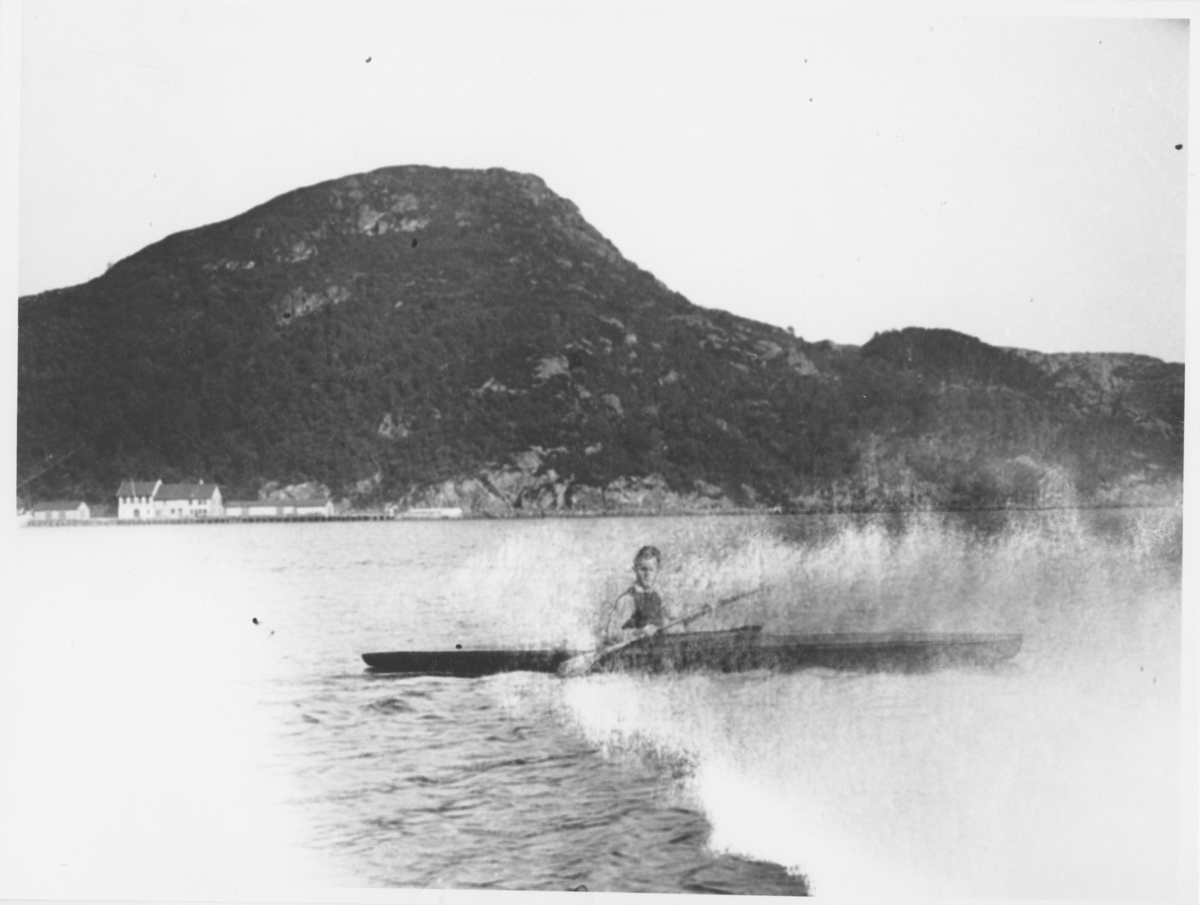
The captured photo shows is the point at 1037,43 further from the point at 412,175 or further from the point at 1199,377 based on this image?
the point at 412,175

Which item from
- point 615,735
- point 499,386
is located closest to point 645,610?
point 615,735

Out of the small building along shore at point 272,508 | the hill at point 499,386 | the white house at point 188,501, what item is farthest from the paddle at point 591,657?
the white house at point 188,501

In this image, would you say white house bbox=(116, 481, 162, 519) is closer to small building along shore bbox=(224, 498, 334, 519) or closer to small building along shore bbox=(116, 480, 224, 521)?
small building along shore bbox=(116, 480, 224, 521)

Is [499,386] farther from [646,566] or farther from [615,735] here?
[615,735]

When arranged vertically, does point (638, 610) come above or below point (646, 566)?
below

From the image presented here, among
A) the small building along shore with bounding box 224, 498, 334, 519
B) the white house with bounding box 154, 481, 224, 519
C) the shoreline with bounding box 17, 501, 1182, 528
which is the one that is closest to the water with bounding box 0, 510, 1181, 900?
the shoreline with bounding box 17, 501, 1182, 528

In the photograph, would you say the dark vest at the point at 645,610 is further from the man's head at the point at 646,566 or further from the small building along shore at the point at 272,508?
the small building along shore at the point at 272,508
